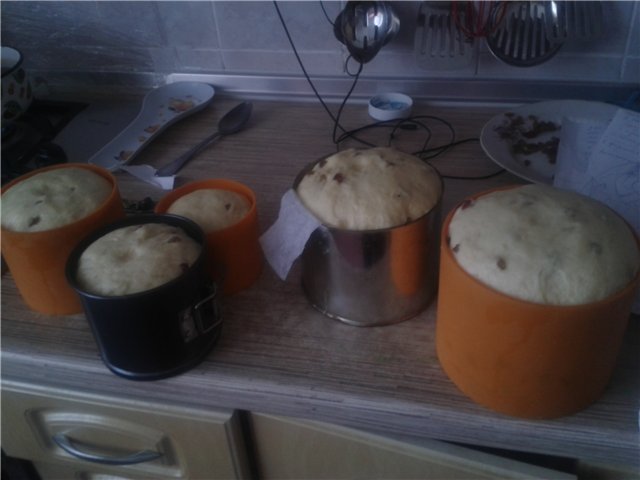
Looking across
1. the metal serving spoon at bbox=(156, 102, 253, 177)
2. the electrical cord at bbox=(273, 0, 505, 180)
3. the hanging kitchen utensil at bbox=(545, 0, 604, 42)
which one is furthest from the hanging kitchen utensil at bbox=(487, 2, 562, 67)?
the metal serving spoon at bbox=(156, 102, 253, 177)

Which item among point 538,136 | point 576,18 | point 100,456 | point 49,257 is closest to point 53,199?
point 49,257

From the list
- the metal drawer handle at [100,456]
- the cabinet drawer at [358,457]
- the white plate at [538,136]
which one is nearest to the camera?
the cabinet drawer at [358,457]

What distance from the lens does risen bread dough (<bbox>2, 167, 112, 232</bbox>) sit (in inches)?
20.7

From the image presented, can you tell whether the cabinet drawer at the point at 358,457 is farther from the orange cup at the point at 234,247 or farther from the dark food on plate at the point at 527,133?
the dark food on plate at the point at 527,133

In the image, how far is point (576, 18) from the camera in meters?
0.79

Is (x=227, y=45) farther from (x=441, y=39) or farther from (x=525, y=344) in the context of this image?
(x=525, y=344)

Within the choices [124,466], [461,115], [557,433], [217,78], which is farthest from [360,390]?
[217,78]

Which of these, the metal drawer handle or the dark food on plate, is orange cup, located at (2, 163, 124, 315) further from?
the dark food on plate

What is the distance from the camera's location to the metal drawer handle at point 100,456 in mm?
598

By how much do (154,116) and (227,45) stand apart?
176mm

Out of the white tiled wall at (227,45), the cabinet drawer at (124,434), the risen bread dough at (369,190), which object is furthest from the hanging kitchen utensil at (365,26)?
the cabinet drawer at (124,434)

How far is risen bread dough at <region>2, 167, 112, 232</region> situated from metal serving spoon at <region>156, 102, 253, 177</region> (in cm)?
19

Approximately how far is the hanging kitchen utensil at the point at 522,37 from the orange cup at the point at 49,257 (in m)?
0.58

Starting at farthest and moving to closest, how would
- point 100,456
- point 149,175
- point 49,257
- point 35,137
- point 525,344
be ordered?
point 35,137 < point 149,175 < point 100,456 < point 49,257 < point 525,344
